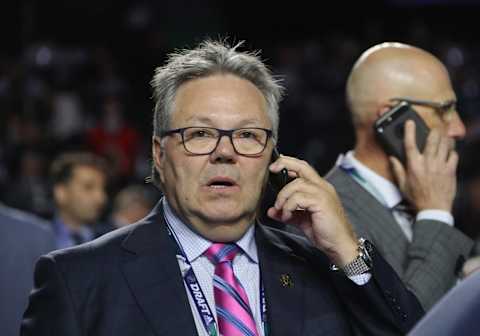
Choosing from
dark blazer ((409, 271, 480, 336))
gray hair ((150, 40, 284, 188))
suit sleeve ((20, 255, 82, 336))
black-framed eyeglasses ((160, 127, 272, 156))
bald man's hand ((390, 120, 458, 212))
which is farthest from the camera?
bald man's hand ((390, 120, 458, 212))

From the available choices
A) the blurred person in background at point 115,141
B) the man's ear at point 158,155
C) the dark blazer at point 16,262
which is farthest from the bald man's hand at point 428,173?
the blurred person in background at point 115,141

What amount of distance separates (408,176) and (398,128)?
0.56ft

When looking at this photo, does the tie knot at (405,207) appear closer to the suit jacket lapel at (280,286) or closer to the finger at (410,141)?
the finger at (410,141)

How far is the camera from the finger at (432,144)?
11.1 feet

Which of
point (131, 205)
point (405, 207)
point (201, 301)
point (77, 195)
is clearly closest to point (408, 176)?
point (405, 207)

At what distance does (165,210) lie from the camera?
2762 millimetres

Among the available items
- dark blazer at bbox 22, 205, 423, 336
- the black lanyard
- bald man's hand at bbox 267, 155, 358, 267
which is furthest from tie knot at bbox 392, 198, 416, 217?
the black lanyard

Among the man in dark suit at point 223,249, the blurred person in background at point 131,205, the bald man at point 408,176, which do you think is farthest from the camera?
the blurred person in background at point 131,205

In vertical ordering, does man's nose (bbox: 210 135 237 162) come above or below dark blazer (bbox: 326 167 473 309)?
above

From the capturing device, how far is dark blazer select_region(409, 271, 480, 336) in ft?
4.37

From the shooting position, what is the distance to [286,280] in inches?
106

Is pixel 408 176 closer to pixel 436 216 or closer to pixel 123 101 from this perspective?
pixel 436 216

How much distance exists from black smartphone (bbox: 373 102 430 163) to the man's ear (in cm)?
98

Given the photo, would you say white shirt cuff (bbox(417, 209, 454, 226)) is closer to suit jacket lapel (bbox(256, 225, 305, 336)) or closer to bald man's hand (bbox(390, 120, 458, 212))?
bald man's hand (bbox(390, 120, 458, 212))
